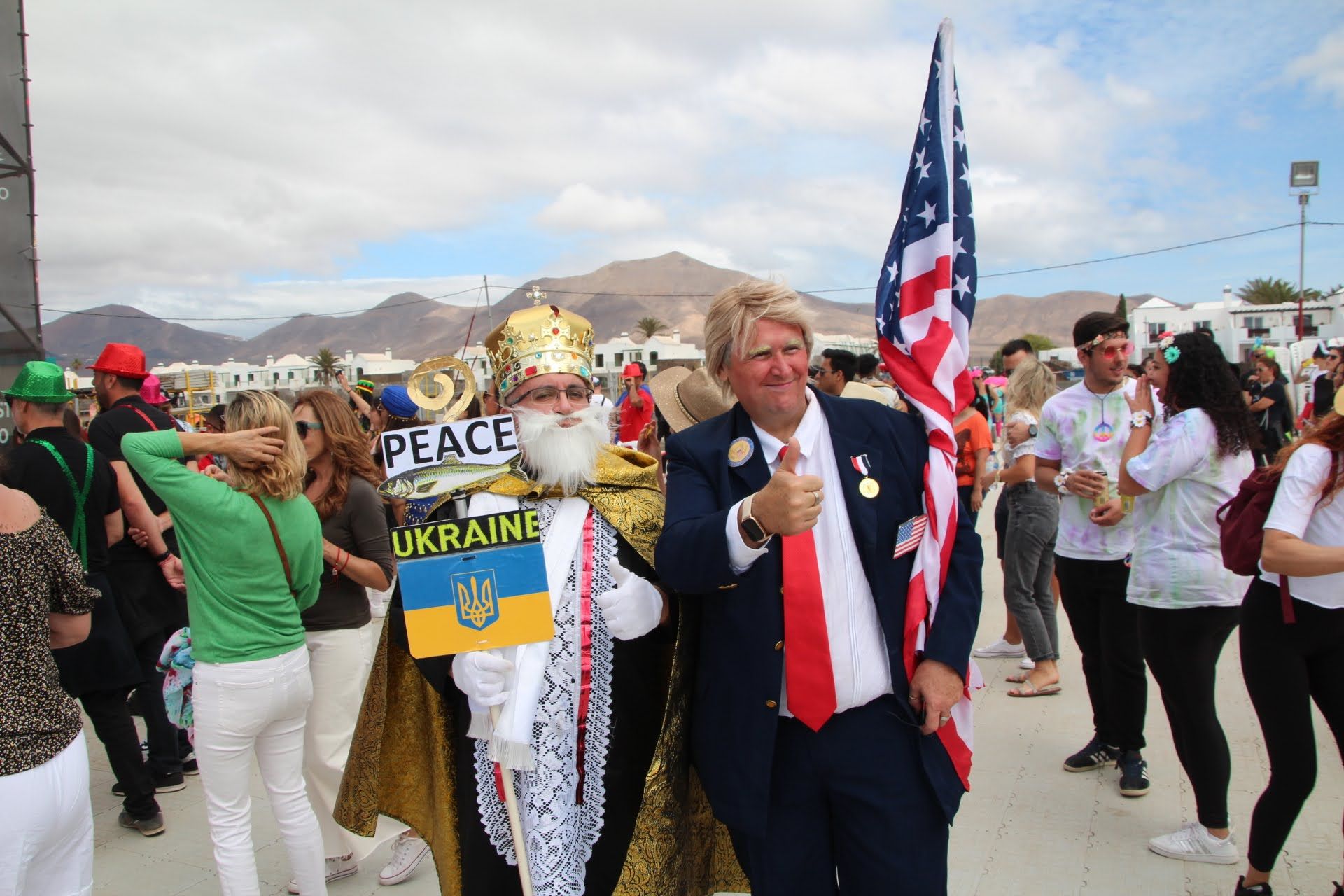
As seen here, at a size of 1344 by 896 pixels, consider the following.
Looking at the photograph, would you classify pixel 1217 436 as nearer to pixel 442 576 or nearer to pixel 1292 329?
pixel 442 576

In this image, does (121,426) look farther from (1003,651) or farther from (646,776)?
(1003,651)

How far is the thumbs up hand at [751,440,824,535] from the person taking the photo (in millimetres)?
1780

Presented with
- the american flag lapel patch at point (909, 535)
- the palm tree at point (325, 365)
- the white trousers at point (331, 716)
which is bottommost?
the white trousers at point (331, 716)

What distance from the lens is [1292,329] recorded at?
42.8 metres

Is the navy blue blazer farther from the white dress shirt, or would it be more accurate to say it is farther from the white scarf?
the white scarf

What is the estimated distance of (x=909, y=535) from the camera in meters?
2.12

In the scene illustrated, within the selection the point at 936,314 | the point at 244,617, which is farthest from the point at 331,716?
the point at 936,314

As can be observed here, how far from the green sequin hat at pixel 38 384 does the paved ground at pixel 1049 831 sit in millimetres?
2200

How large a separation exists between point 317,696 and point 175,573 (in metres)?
1.63

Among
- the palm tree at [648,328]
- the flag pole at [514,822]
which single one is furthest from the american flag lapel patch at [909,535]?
the palm tree at [648,328]

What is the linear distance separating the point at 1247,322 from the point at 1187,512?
52159 mm

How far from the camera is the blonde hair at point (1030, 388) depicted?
5688 mm

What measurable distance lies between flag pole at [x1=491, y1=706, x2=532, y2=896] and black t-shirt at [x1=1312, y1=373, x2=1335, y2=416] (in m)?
3.03

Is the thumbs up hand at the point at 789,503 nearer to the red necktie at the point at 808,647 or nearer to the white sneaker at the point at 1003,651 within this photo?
the red necktie at the point at 808,647
